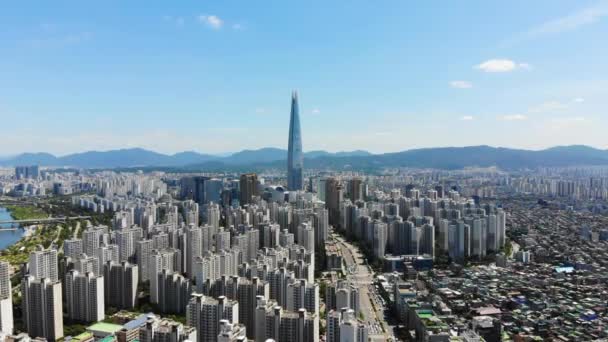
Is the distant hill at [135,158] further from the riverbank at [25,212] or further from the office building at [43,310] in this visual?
the office building at [43,310]

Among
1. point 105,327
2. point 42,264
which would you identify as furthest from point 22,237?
point 105,327

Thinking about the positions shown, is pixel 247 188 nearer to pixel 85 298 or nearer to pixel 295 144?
pixel 295 144

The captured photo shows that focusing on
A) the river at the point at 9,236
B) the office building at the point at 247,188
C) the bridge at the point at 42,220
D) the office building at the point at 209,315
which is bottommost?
the river at the point at 9,236

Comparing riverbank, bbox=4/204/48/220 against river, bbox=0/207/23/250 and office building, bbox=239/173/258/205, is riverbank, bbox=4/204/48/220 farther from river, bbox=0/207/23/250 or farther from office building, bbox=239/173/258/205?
office building, bbox=239/173/258/205

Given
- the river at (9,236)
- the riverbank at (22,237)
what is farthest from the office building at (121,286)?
the river at (9,236)

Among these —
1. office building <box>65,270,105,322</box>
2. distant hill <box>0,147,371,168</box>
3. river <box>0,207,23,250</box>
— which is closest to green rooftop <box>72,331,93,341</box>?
office building <box>65,270,105,322</box>

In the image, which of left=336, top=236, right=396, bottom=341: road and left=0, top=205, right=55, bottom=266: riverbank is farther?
left=0, top=205, right=55, bottom=266: riverbank
